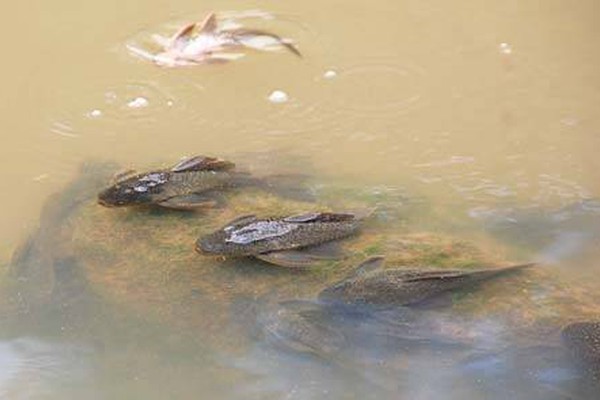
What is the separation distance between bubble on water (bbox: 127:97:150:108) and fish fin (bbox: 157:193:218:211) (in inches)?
38.9

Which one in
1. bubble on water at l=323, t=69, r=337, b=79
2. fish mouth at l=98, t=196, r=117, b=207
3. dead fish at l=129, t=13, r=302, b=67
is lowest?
fish mouth at l=98, t=196, r=117, b=207

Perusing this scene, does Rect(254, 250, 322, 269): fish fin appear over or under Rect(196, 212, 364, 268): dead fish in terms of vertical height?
under

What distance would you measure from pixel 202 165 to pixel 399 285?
1.09 m

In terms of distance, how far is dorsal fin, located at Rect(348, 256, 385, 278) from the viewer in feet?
9.99

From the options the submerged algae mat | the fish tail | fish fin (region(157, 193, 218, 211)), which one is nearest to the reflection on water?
the submerged algae mat

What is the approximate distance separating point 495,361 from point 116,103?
2.40 meters

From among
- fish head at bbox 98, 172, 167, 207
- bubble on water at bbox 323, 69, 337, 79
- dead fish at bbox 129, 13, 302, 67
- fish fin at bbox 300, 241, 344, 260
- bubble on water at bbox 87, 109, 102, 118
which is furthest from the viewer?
dead fish at bbox 129, 13, 302, 67

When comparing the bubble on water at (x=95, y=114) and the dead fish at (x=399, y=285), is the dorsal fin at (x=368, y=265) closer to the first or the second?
the dead fish at (x=399, y=285)

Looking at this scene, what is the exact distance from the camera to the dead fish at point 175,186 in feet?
11.1

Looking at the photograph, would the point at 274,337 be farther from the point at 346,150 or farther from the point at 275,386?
the point at 346,150

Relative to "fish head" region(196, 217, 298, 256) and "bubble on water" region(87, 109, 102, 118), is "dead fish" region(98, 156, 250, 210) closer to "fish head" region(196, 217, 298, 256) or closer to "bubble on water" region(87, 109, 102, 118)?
"fish head" region(196, 217, 298, 256)

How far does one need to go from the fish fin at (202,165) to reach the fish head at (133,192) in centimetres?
15

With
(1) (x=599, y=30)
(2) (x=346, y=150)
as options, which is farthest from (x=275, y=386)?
(1) (x=599, y=30)

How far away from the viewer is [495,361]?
2.79 m
